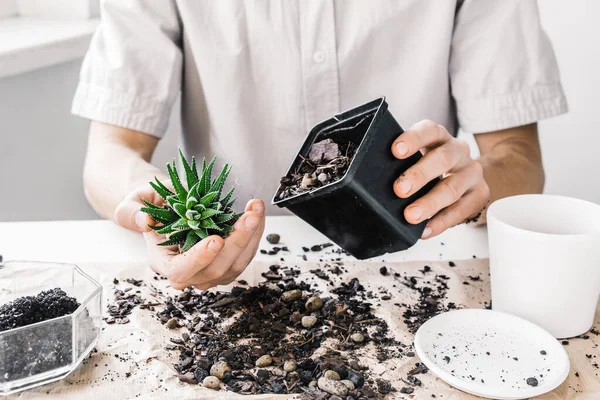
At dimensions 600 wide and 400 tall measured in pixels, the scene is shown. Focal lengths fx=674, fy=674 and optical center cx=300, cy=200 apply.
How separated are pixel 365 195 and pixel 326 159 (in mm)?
108

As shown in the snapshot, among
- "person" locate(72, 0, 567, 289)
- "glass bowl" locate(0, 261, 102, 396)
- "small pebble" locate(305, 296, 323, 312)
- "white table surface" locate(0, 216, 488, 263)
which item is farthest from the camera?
"person" locate(72, 0, 567, 289)

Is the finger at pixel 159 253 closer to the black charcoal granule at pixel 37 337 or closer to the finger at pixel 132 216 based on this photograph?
the finger at pixel 132 216

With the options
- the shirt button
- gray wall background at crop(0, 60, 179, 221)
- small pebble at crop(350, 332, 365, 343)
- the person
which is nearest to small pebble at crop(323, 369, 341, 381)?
small pebble at crop(350, 332, 365, 343)

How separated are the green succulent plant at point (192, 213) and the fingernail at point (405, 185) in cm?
27

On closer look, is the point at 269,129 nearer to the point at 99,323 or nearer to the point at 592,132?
the point at 99,323

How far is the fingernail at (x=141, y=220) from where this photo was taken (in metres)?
1.12

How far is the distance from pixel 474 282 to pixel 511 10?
2.39ft

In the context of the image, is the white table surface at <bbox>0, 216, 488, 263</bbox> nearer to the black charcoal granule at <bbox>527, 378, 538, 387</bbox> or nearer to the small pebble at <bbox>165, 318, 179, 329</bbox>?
the small pebble at <bbox>165, 318, 179, 329</bbox>

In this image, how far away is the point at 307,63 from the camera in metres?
1.62

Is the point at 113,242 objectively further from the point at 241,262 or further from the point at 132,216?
the point at 241,262

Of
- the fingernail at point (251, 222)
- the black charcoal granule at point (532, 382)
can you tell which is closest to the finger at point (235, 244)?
the fingernail at point (251, 222)

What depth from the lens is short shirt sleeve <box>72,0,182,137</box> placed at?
164 centimetres

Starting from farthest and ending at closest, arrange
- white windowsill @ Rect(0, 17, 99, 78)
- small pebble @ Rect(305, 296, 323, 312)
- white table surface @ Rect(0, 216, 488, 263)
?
white windowsill @ Rect(0, 17, 99, 78) → white table surface @ Rect(0, 216, 488, 263) → small pebble @ Rect(305, 296, 323, 312)

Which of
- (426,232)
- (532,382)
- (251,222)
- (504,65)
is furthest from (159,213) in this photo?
(504,65)
